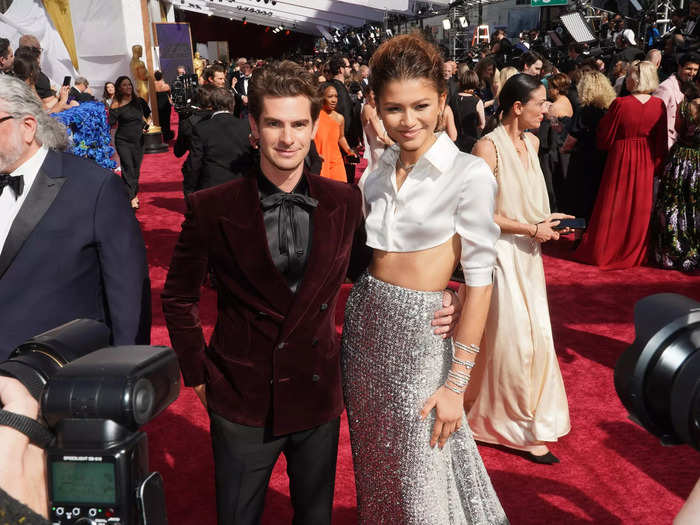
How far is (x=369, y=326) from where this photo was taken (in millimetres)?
1886

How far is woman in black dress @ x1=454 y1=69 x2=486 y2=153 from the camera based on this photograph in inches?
275

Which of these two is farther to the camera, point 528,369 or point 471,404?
point 471,404

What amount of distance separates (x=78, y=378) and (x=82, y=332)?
0.20m

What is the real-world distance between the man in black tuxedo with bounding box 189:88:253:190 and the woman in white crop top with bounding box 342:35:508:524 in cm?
293

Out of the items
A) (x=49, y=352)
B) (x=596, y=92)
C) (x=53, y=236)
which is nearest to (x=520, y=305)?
(x=53, y=236)

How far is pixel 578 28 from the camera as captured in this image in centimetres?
1394

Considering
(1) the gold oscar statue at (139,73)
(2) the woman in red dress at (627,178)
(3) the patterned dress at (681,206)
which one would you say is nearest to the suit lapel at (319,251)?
(2) the woman in red dress at (627,178)

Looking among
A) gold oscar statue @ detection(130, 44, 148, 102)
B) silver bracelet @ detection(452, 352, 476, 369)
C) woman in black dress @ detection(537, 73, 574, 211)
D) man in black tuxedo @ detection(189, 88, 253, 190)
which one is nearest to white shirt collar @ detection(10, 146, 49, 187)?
silver bracelet @ detection(452, 352, 476, 369)

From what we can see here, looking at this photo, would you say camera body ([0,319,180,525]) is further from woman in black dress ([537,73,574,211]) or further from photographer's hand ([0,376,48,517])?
woman in black dress ([537,73,574,211])

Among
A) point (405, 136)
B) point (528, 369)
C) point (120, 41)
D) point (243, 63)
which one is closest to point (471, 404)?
point (528, 369)

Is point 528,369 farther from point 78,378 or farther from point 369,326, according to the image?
point 78,378

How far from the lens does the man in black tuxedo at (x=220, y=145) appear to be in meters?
4.71

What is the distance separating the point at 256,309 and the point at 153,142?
12.0 m

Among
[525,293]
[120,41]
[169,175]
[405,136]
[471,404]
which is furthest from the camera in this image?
[120,41]
